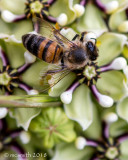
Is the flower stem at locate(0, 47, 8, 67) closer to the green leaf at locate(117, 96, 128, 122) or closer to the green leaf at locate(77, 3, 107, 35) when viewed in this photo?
the green leaf at locate(77, 3, 107, 35)

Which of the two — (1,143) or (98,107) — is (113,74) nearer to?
(98,107)

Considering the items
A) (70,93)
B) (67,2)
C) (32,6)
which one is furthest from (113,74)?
(32,6)

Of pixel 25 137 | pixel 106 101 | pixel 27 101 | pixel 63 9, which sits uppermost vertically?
pixel 63 9

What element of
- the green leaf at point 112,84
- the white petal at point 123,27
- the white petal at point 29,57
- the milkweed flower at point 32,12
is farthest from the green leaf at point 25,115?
the white petal at point 123,27

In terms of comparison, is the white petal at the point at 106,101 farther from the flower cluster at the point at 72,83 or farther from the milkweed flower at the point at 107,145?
the milkweed flower at the point at 107,145

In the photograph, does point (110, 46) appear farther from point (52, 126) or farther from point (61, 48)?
point (52, 126)

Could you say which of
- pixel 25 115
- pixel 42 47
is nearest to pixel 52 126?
pixel 25 115
